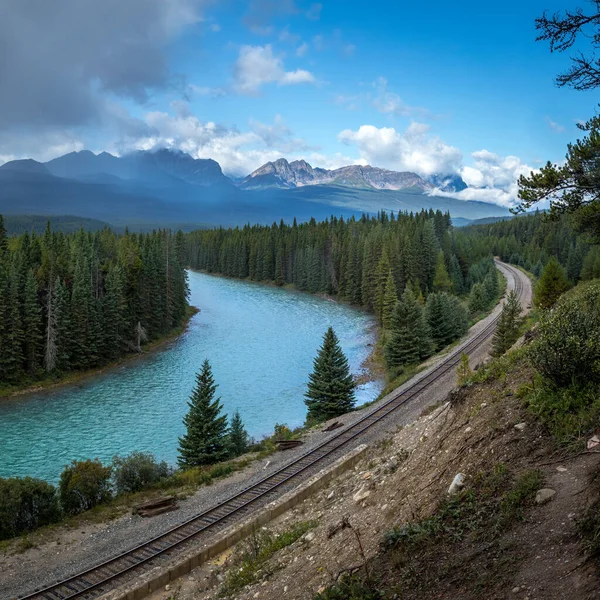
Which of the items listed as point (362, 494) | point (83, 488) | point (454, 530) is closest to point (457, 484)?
point (454, 530)

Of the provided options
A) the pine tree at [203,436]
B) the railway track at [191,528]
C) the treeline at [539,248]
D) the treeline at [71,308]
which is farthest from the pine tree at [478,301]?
the pine tree at [203,436]

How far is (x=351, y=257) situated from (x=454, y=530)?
86897 mm

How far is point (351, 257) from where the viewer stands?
308ft

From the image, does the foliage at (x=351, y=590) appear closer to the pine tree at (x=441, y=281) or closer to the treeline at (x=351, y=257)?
the treeline at (x=351, y=257)

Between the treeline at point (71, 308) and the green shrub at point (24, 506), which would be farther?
the treeline at point (71, 308)

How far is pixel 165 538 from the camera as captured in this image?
16.1 meters

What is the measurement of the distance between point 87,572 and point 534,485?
12751mm

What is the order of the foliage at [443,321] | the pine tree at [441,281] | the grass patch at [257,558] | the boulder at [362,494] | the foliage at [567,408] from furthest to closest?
1. the pine tree at [441,281]
2. the foliage at [443,321]
3. the boulder at [362,494]
4. the grass patch at [257,558]
5. the foliage at [567,408]

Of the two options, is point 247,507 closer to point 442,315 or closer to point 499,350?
point 499,350

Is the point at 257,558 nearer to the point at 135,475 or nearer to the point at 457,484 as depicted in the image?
the point at 457,484

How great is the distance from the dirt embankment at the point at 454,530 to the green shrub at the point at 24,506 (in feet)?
26.1

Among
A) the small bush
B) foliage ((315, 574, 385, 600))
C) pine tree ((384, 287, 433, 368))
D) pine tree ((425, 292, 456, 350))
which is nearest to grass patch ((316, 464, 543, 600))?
foliage ((315, 574, 385, 600))

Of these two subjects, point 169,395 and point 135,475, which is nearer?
point 135,475

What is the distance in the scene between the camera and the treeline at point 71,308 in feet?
144
